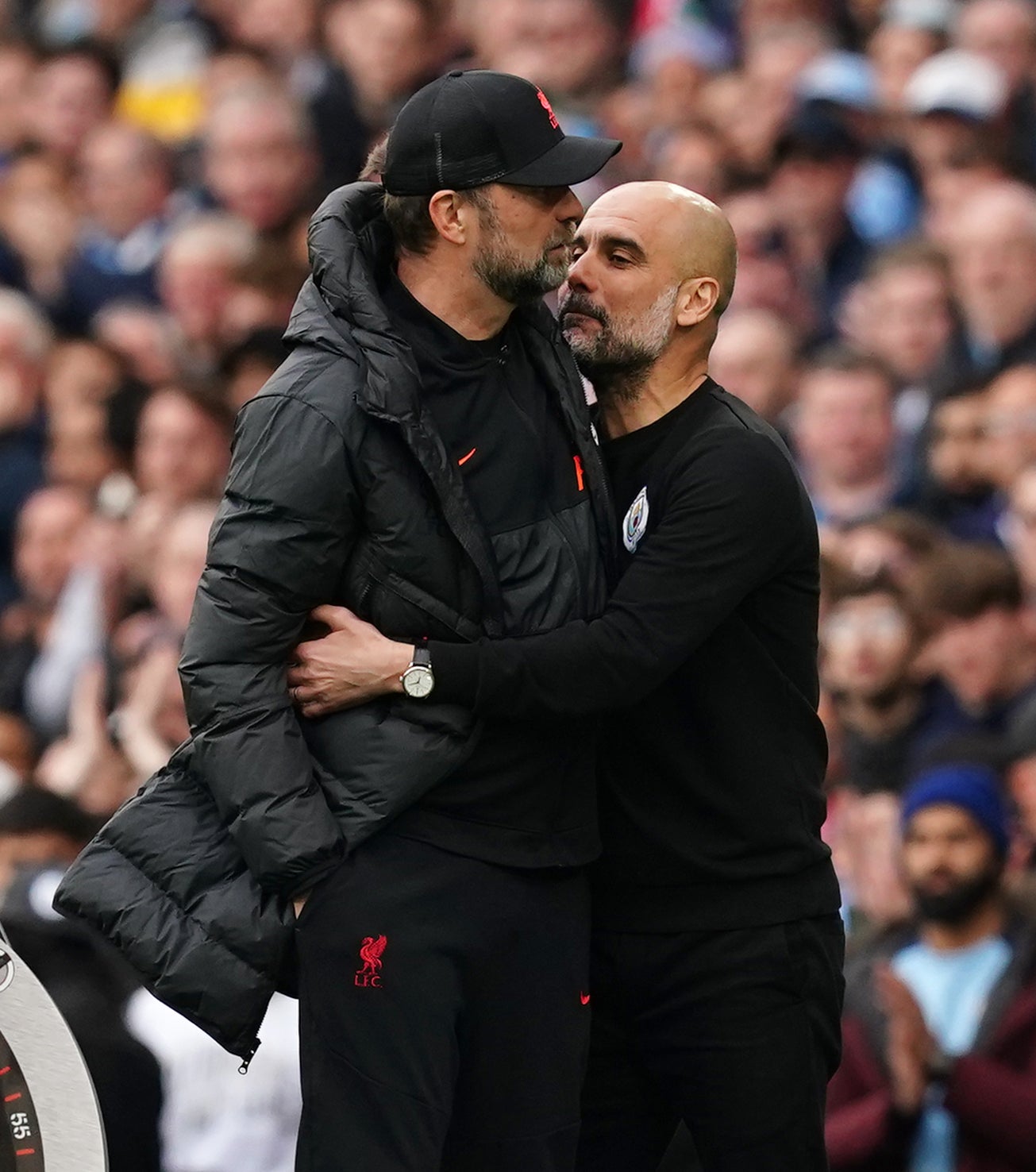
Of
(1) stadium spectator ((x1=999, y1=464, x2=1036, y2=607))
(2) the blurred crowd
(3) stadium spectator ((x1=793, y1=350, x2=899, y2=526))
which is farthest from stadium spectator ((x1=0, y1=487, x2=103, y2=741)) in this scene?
(1) stadium spectator ((x1=999, y1=464, x2=1036, y2=607))

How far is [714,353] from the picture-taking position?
6520 mm

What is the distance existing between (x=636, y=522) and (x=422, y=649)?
1.40 feet

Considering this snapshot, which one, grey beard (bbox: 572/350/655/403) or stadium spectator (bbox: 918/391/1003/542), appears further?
stadium spectator (bbox: 918/391/1003/542)

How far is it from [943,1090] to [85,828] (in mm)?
2121

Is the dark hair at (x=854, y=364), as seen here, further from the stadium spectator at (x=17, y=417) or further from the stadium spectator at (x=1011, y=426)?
the stadium spectator at (x=17, y=417)

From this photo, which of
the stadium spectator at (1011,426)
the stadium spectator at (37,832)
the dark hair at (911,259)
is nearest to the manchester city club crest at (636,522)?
the stadium spectator at (37,832)

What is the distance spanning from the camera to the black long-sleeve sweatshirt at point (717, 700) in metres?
3.41

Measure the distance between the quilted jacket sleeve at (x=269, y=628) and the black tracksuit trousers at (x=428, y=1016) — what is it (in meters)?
0.10

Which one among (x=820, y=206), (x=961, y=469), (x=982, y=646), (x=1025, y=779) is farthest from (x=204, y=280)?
(x=1025, y=779)

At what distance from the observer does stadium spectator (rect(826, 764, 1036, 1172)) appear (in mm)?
4613

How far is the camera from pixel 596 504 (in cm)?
347

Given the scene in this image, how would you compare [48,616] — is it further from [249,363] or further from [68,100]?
[68,100]

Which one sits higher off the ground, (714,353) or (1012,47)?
(1012,47)

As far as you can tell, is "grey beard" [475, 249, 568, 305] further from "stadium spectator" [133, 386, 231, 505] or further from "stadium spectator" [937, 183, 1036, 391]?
"stadium spectator" [133, 386, 231, 505]
